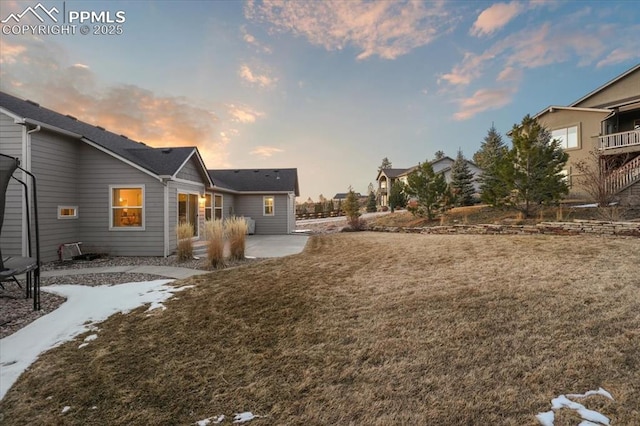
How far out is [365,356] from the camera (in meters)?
2.86

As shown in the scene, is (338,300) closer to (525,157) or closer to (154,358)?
(154,358)

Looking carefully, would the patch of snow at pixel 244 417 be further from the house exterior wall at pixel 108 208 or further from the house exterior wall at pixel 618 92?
the house exterior wall at pixel 618 92

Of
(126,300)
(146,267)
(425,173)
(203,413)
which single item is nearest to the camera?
(203,413)

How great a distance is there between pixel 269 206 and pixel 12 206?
438 inches

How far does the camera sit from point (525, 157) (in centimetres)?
1149

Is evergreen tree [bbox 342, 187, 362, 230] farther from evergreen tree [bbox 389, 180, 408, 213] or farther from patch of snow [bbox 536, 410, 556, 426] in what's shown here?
patch of snow [bbox 536, 410, 556, 426]

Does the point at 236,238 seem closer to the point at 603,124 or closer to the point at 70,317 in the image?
the point at 70,317

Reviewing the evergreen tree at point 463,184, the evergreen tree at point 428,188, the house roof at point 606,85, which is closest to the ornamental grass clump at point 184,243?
the evergreen tree at point 428,188

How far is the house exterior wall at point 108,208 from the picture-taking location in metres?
9.09

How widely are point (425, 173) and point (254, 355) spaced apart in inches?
576

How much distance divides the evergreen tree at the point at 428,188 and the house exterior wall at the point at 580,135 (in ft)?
23.3

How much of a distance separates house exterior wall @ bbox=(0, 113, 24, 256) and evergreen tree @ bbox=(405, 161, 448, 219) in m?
15.2

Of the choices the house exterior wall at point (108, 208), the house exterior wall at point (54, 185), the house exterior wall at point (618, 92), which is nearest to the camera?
the house exterior wall at point (54, 185)

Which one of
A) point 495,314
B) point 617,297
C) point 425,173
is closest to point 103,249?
point 495,314
